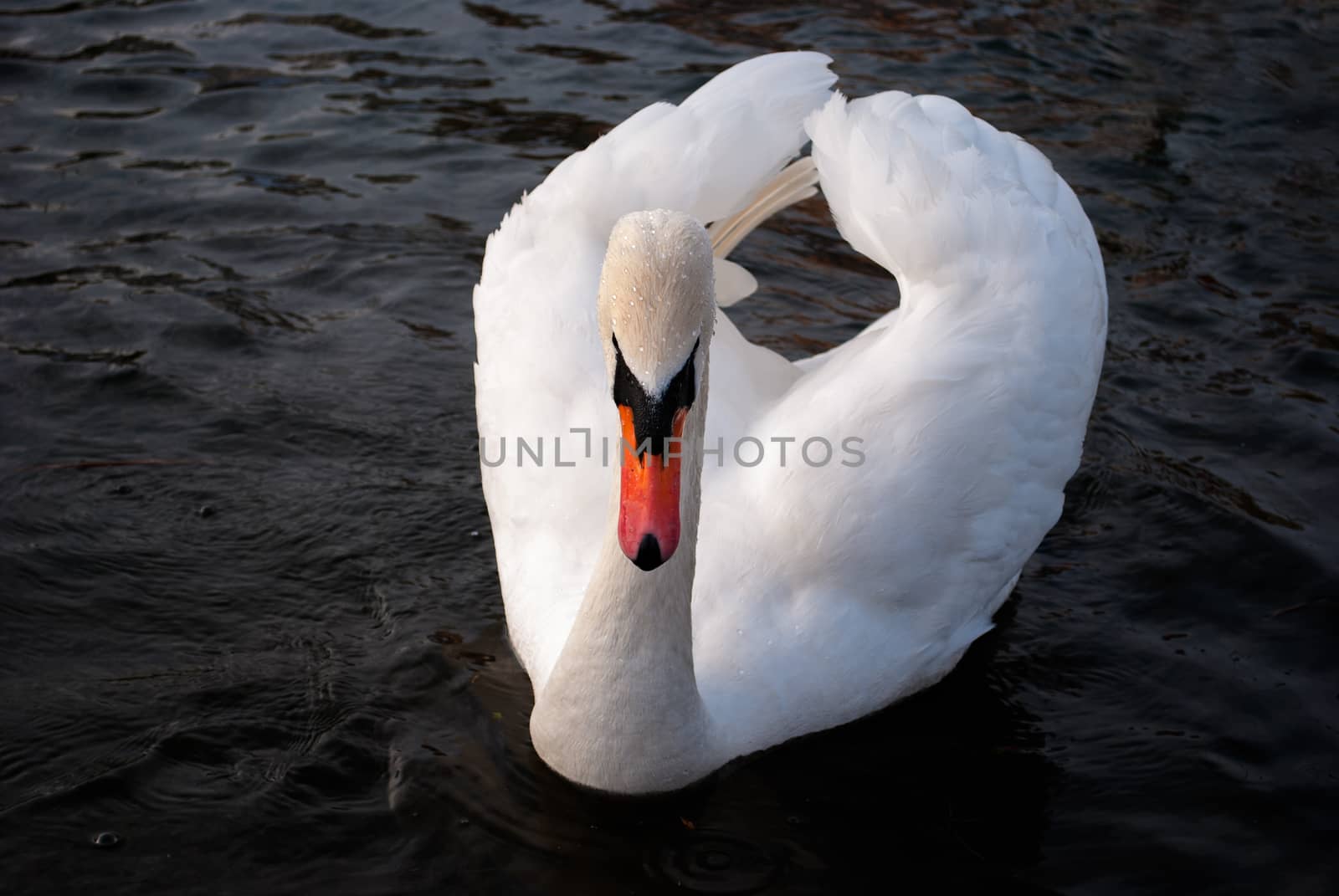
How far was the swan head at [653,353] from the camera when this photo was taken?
3771 mm

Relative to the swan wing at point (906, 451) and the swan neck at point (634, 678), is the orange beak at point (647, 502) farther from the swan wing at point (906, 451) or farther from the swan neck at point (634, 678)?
the swan wing at point (906, 451)

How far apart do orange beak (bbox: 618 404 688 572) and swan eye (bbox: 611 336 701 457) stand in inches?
0.9

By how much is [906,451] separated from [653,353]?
141cm

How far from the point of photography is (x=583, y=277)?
18.2 ft

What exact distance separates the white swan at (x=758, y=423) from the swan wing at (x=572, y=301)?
0.01 m

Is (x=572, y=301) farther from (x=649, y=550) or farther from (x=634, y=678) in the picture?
(x=649, y=550)

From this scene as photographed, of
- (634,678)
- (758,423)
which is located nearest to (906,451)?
(758,423)

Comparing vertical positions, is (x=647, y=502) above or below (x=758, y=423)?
above

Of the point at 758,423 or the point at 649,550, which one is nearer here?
the point at 649,550

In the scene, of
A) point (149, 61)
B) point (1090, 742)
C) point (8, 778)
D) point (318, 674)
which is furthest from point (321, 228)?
point (1090, 742)

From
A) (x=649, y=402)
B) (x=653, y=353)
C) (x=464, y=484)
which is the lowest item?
(x=464, y=484)

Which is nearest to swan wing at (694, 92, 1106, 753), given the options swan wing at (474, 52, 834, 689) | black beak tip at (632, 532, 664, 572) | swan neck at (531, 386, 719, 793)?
swan neck at (531, 386, 719, 793)

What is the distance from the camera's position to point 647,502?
151 inches

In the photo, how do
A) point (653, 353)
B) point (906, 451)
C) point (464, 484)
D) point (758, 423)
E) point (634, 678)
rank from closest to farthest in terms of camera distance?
point (653, 353)
point (634, 678)
point (906, 451)
point (758, 423)
point (464, 484)
